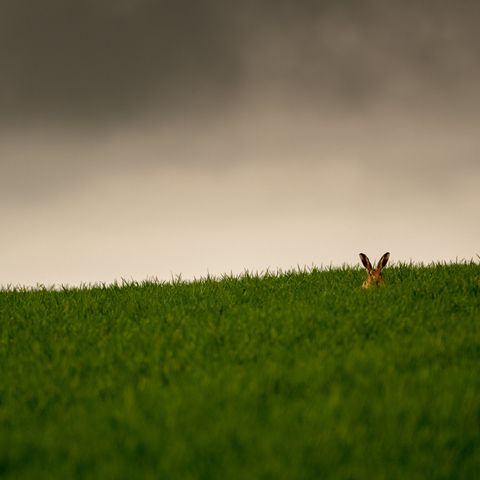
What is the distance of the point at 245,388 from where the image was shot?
5.12 metres

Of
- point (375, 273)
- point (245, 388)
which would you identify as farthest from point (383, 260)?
point (245, 388)

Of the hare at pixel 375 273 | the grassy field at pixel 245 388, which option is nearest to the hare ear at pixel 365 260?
the hare at pixel 375 273

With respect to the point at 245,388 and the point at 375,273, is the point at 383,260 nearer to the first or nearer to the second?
the point at 375,273

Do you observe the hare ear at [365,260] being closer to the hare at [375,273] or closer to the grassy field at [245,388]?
the hare at [375,273]

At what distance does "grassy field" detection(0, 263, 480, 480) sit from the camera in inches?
155

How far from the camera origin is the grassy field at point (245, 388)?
395cm

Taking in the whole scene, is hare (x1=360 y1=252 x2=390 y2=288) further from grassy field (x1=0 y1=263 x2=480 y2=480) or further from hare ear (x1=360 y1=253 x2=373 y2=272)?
grassy field (x1=0 y1=263 x2=480 y2=480)

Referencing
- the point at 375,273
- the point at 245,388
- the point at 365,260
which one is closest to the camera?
the point at 245,388

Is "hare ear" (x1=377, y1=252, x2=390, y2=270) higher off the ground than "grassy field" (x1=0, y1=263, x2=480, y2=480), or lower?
higher

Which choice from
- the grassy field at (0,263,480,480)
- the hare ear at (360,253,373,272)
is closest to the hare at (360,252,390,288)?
the hare ear at (360,253,373,272)

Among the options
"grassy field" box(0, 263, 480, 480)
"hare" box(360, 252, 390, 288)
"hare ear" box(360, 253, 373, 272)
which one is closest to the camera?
"grassy field" box(0, 263, 480, 480)

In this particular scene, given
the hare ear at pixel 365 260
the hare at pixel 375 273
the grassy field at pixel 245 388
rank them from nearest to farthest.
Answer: the grassy field at pixel 245 388, the hare ear at pixel 365 260, the hare at pixel 375 273

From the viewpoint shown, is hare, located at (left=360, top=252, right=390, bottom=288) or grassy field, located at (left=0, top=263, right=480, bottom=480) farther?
hare, located at (left=360, top=252, right=390, bottom=288)

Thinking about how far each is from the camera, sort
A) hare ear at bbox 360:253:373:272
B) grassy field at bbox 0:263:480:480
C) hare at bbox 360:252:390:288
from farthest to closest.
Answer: hare at bbox 360:252:390:288
hare ear at bbox 360:253:373:272
grassy field at bbox 0:263:480:480
